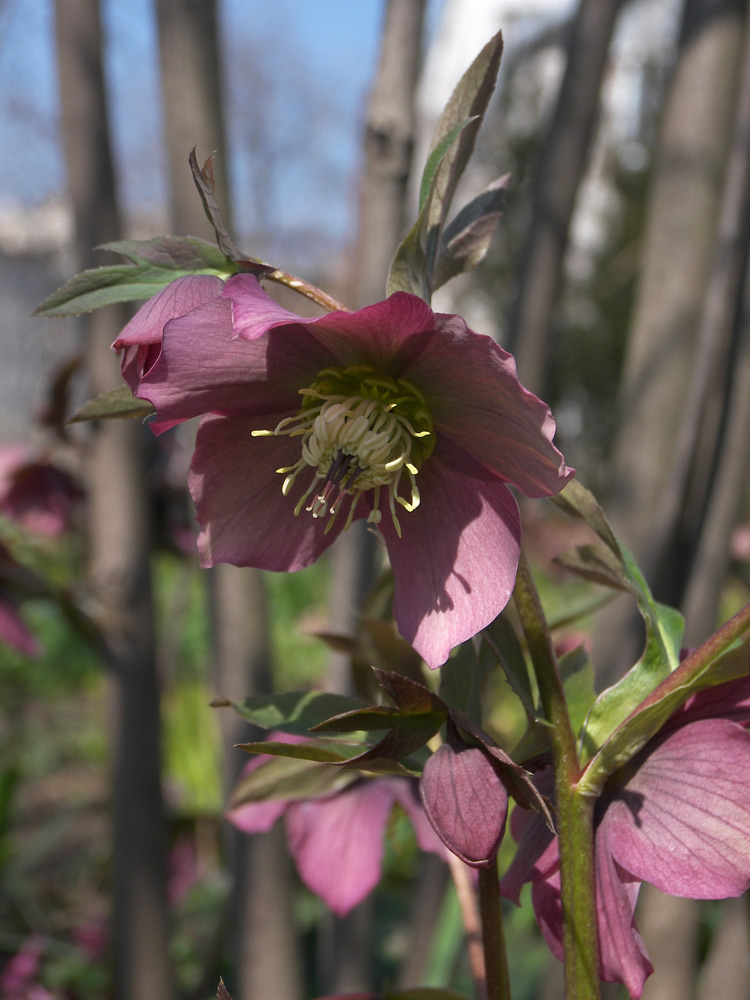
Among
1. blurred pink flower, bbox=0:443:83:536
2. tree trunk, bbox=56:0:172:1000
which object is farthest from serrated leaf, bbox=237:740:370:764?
blurred pink flower, bbox=0:443:83:536

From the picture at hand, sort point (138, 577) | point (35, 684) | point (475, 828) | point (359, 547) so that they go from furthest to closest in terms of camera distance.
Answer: point (35, 684), point (138, 577), point (359, 547), point (475, 828)

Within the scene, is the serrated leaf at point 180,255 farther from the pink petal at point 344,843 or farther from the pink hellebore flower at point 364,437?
the pink petal at point 344,843

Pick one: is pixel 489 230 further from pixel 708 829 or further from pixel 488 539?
pixel 708 829

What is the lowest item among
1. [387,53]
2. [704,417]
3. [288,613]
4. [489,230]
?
[288,613]

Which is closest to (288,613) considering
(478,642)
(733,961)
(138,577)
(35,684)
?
(35,684)

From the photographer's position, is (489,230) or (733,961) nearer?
(489,230)
